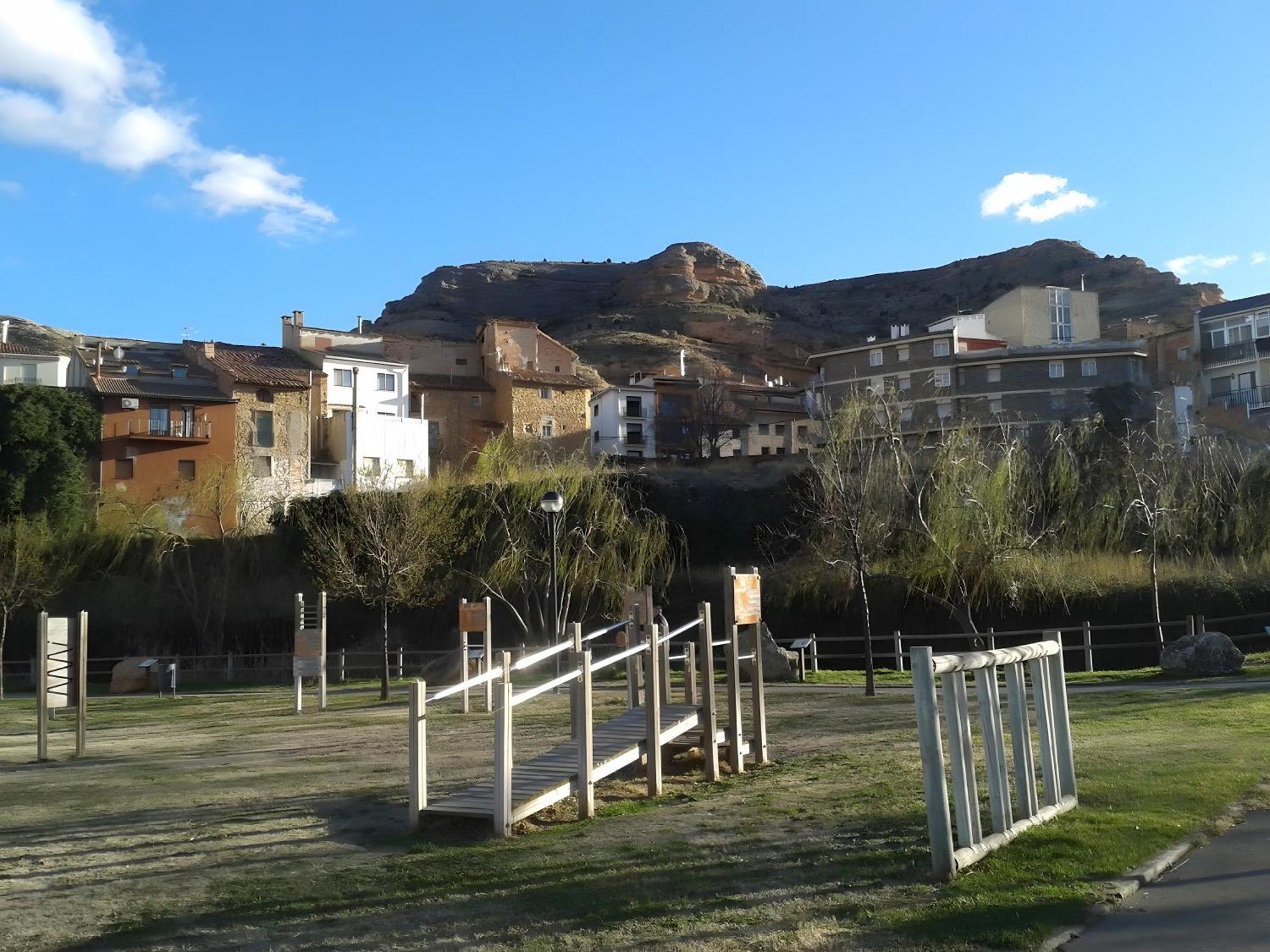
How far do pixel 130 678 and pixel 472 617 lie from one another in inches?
639

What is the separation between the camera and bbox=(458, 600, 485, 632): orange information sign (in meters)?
→ 21.6

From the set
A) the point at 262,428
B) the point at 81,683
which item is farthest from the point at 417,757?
the point at 262,428

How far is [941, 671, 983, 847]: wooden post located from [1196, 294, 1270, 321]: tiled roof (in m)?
70.3

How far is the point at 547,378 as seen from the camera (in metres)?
77.1

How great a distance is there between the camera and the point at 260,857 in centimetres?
805

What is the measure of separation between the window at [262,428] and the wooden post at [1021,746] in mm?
56815

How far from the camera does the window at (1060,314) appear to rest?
272 feet

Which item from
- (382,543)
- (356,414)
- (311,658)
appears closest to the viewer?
(311,658)

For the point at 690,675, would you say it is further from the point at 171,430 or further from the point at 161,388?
the point at 161,388

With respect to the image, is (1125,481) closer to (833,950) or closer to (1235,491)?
Answer: (1235,491)

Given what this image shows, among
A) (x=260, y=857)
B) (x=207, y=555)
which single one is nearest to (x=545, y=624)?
(x=207, y=555)

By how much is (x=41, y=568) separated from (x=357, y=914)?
40.6m

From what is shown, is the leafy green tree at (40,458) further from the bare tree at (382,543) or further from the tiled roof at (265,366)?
the bare tree at (382,543)

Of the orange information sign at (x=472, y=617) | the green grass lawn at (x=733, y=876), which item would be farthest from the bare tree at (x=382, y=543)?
the green grass lawn at (x=733, y=876)
